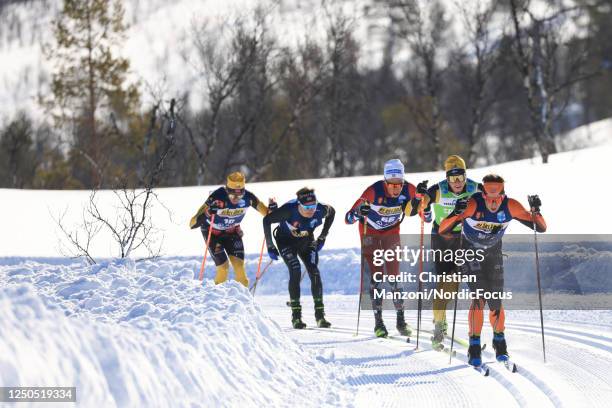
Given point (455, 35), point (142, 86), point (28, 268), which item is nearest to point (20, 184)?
point (142, 86)

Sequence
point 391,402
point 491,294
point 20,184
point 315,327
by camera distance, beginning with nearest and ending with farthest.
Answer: point 391,402 < point 491,294 < point 315,327 < point 20,184

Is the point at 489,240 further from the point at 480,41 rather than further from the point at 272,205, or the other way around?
the point at 480,41

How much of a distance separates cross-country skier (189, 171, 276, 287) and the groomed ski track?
1457 millimetres

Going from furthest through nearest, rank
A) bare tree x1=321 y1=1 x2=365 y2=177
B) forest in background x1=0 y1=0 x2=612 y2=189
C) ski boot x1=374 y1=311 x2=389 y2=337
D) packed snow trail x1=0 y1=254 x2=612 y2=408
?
1. bare tree x1=321 y1=1 x2=365 y2=177
2. forest in background x1=0 y1=0 x2=612 y2=189
3. ski boot x1=374 y1=311 x2=389 y2=337
4. packed snow trail x1=0 y1=254 x2=612 y2=408

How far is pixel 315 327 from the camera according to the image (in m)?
10.3

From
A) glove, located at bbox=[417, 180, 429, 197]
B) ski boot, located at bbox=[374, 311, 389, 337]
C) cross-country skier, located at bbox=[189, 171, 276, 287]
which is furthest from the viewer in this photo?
cross-country skier, located at bbox=[189, 171, 276, 287]

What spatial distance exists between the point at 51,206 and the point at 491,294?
17029 millimetres

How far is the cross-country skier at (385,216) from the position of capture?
9.33 metres

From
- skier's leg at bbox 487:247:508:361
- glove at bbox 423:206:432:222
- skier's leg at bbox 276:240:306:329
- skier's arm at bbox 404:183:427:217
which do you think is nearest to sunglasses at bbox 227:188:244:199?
skier's leg at bbox 276:240:306:329

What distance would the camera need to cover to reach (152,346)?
4898mm

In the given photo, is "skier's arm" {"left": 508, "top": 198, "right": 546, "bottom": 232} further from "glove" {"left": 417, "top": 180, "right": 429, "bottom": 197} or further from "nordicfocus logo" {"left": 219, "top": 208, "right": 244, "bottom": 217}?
"nordicfocus logo" {"left": 219, "top": 208, "right": 244, "bottom": 217}

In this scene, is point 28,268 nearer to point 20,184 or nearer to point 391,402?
point 391,402

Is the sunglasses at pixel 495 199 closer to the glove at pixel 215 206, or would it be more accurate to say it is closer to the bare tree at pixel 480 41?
the glove at pixel 215 206

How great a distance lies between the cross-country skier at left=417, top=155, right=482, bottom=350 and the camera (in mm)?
8492
